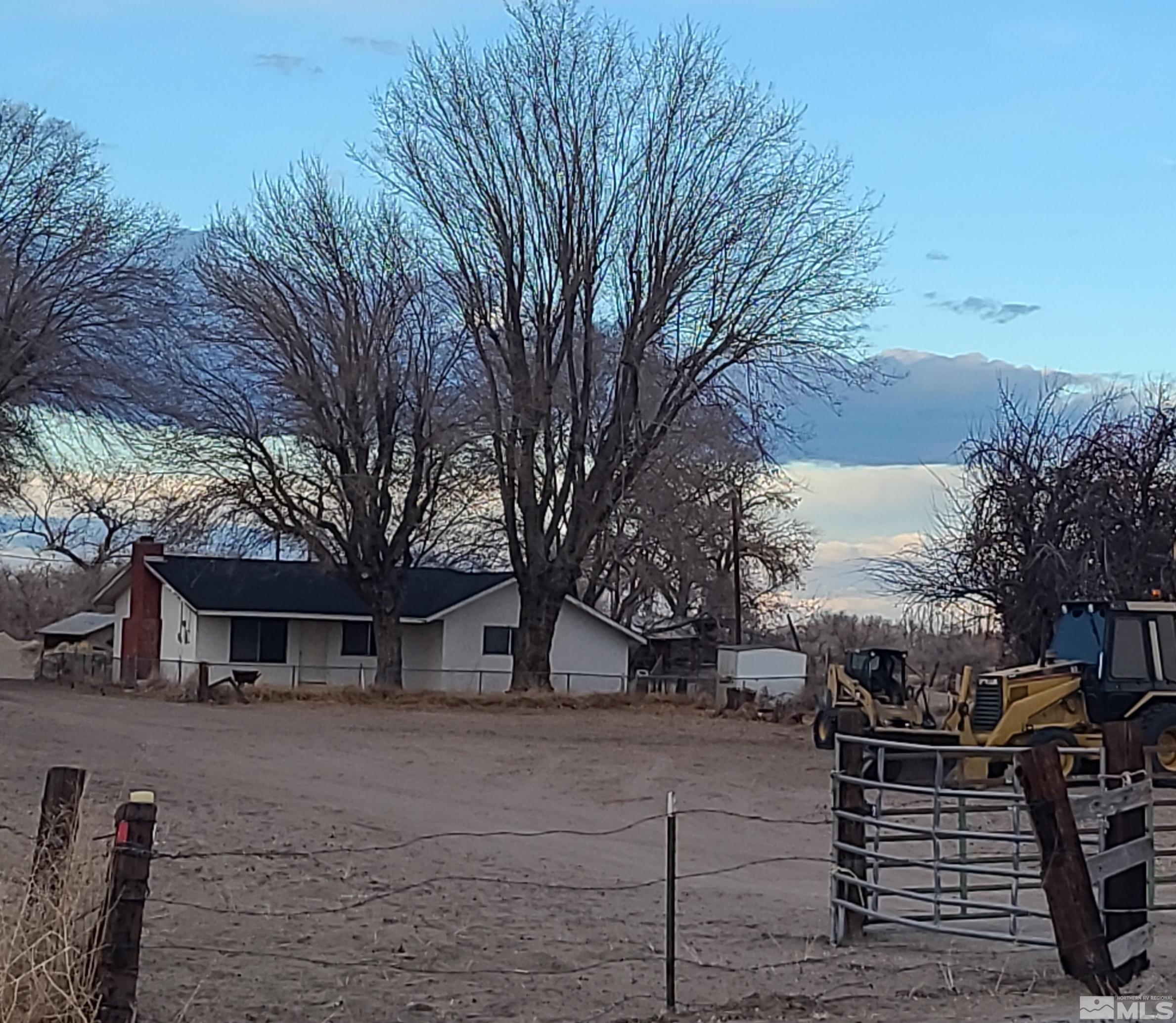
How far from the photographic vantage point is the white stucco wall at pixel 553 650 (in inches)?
1983

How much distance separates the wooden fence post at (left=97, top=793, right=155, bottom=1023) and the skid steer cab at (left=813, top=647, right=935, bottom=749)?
766 inches

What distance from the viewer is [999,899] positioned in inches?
565

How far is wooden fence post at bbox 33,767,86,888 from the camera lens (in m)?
8.38

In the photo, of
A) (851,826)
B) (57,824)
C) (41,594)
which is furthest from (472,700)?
(41,594)

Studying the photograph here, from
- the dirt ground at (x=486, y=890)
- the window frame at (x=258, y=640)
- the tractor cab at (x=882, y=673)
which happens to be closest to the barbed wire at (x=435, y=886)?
the dirt ground at (x=486, y=890)

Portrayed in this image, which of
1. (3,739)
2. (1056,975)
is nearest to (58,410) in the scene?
(3,739)

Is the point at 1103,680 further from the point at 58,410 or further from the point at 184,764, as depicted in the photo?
the point at 58,410

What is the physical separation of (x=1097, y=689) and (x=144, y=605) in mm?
38130

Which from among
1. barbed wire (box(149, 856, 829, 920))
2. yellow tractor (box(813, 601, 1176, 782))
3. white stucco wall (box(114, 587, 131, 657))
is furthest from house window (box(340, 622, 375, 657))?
barbed wire (box(149, 856, 829, 920))

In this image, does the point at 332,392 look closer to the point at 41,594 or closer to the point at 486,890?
the point at 486,890

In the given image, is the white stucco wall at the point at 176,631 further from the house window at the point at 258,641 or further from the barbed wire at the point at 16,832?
the barbed wire at the point at 16,832

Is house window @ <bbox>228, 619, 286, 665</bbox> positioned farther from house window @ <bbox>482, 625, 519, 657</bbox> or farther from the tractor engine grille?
the tractor engine grille

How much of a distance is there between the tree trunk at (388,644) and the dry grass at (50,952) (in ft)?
123

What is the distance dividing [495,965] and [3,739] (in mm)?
16166
